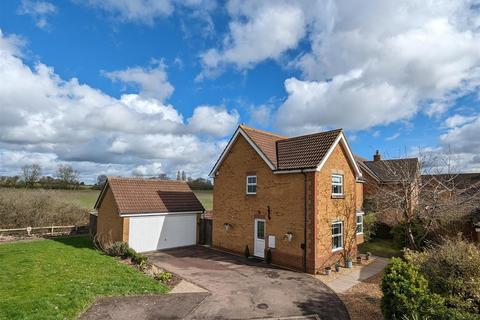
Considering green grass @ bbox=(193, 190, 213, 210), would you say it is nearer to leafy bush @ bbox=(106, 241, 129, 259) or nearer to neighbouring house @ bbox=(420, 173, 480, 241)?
leafy bush @ bbox=(106, 241, 129, 259)

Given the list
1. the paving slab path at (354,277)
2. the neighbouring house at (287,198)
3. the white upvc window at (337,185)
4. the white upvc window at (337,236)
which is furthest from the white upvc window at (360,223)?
the white upvc window at (337,185)

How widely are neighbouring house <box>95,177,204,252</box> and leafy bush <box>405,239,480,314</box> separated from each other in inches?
643

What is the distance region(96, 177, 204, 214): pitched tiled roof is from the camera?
68.3ft

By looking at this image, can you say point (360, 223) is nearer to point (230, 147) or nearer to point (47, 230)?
point (230, 147)

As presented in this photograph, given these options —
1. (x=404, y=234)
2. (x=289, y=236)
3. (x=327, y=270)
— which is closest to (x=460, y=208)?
(x=404, y=234)

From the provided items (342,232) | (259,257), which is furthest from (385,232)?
(259,257)

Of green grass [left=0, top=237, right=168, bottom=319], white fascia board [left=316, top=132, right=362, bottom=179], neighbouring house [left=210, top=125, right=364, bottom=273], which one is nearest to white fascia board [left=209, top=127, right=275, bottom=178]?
neighbouring house [left=210, top=125, right=364, bottom=273]

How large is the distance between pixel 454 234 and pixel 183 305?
1924 cm

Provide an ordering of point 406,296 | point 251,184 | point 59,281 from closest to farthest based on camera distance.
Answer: point 406,296 → point 59,281 → point 251,184

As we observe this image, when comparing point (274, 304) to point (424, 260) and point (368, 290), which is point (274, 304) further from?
point (424, 260)

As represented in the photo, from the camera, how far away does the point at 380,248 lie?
2309 centimetres

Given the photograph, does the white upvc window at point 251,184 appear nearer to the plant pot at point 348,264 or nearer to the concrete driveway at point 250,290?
the concrete driveway at point 250,290

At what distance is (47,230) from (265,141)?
22.8 metres

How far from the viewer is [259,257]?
18375mm
